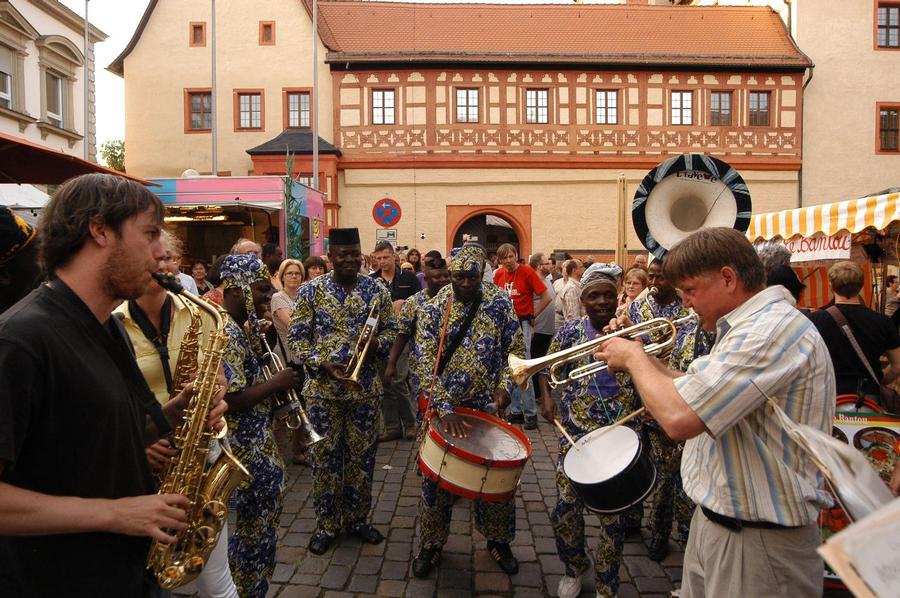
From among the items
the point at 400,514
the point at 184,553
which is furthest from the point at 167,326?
the point at 400,514

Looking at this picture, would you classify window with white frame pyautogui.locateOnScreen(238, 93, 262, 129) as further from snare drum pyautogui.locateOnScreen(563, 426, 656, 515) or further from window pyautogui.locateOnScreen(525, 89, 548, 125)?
snare drum pyautogui.locateOnScreen(563, 426, 656, 515)

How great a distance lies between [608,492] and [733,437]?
1.11 m

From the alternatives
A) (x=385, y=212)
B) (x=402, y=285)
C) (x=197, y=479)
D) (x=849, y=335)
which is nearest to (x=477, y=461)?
(x=197, y=479)

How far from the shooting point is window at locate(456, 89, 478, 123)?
77.8 feet

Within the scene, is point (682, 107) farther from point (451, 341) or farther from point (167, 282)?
point (167, 282)

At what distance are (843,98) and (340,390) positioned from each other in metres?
27.1

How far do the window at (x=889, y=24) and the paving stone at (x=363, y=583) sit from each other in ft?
99.1

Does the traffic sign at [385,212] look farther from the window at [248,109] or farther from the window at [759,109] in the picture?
the window at [759,109]

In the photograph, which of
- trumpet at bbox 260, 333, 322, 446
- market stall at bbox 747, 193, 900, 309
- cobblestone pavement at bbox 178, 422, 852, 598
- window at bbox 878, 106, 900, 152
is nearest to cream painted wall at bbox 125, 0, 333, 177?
market stall at bbox 747, 193, 900, 309

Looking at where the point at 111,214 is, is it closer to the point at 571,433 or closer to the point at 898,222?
the point at 571,433

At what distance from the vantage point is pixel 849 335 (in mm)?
4574

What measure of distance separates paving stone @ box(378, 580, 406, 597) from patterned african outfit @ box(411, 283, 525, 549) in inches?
12.3

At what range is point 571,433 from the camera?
4180 mm

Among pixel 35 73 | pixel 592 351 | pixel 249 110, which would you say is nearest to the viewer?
pixel 592 351
